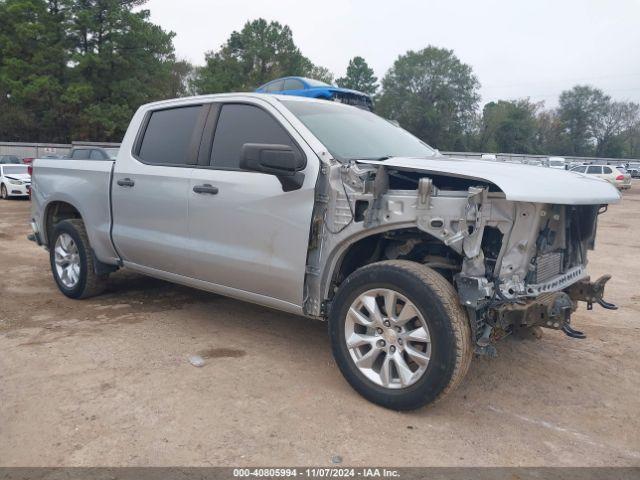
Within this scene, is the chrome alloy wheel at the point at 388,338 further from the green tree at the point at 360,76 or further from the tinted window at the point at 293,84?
the green tree at the point at 360,76

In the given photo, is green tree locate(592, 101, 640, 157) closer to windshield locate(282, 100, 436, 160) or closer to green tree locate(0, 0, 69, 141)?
green tree locate(0, 0, 69, 141)

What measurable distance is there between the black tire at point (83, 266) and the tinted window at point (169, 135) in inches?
45.0

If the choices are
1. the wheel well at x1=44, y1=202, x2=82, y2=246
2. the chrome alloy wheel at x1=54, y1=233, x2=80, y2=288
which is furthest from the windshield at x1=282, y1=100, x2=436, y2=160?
the wheel well at x1=44, y1=202, x2=82, y2=246

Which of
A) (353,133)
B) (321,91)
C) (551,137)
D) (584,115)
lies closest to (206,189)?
(353,133)

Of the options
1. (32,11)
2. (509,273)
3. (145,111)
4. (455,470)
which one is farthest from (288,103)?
(32,11)

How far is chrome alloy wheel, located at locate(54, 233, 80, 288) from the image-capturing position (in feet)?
18.2

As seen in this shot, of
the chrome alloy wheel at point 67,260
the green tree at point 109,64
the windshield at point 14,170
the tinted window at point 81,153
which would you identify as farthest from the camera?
the green tree at point 109,64

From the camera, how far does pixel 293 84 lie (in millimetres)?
14273

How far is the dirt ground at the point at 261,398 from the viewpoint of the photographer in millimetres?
2900

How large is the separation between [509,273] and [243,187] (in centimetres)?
189

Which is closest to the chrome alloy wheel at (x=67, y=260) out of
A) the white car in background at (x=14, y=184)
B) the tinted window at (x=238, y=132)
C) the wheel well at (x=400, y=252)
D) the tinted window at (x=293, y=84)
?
the tinted window at (x=238, y=132)

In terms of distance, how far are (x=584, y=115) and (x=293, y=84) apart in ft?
229

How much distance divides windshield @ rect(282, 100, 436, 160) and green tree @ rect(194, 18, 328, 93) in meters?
46.8

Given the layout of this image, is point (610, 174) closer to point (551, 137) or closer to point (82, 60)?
point (82, 60)
